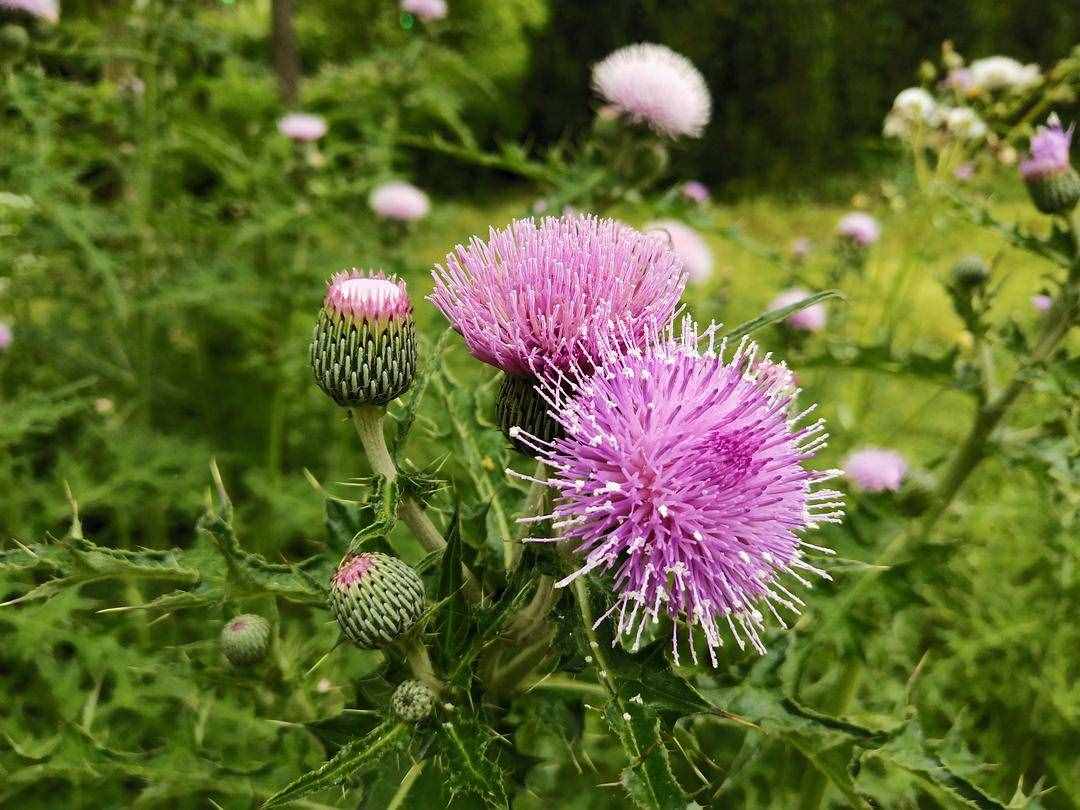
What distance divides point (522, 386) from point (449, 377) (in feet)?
1.37

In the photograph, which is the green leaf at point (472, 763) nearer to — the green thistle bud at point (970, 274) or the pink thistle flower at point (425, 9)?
the green thistle bud at point (970, 274)

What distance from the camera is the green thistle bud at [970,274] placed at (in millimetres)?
2701

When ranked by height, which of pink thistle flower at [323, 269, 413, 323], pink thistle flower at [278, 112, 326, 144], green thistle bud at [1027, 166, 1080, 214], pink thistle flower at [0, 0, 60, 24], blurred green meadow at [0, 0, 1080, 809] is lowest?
blurred green meadow at [0, 0, 1080, 809]

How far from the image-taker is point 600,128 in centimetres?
343

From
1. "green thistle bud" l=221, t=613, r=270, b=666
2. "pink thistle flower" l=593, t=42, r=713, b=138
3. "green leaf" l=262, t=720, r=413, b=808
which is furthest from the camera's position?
"pink thistle flower" l=593, t=42, r=713, b=138

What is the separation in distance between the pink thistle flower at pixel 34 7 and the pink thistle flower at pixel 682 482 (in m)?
3.11

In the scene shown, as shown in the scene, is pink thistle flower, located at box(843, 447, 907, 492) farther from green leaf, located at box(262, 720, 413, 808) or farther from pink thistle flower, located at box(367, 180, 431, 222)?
pink thistle flower, located at box(367, 180, 431, 222)

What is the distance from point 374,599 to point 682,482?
0.53 m

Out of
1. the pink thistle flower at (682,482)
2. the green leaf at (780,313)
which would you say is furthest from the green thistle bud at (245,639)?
the green leaf at (780,313)

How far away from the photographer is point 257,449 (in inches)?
177

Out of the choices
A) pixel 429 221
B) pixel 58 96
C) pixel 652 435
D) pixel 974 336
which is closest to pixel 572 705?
pixel 652 435

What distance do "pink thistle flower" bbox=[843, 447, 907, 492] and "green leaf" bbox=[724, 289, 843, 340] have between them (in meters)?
1.51

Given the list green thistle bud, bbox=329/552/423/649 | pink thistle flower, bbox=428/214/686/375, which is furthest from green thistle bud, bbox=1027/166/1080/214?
green thistle bud, bbox=329/552/423/649

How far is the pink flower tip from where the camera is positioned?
1.44 m
